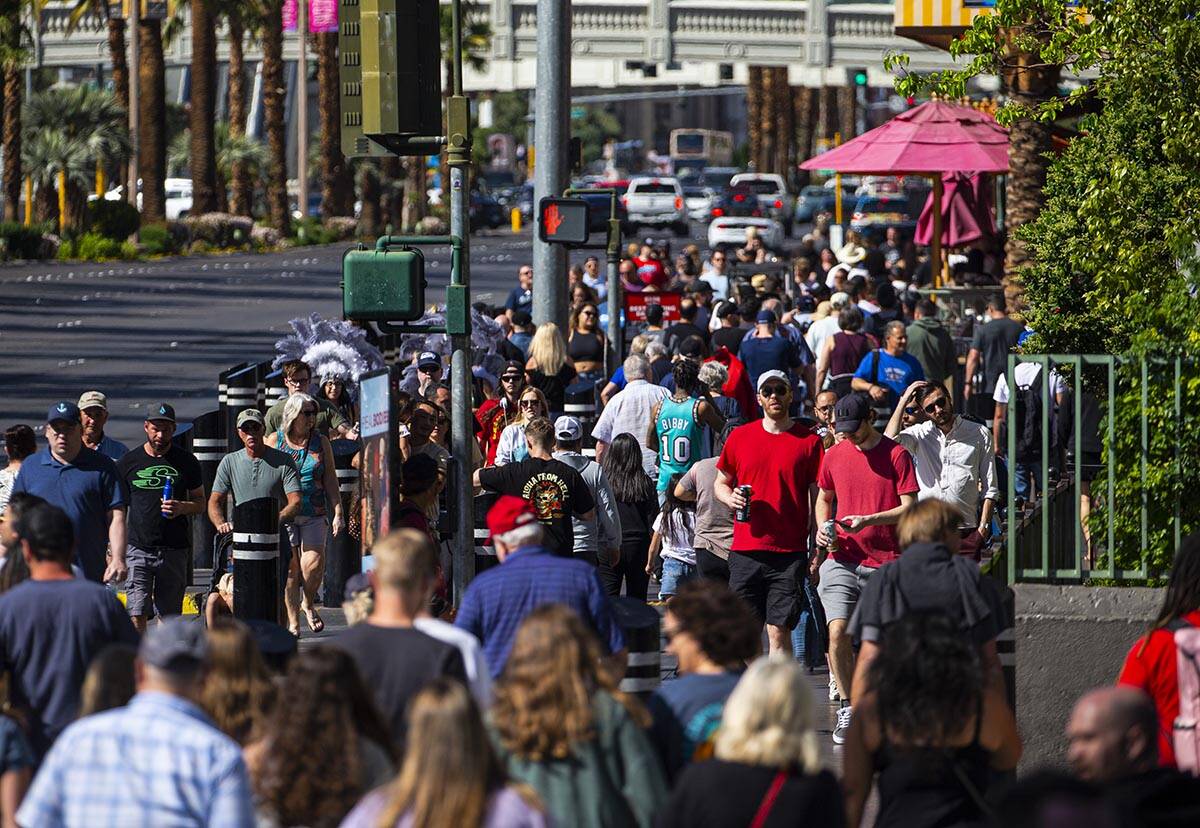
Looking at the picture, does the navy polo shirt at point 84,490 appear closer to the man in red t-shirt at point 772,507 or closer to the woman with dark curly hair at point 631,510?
the woman with dark curly hair at point 631,510

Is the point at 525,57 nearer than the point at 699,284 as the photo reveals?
No

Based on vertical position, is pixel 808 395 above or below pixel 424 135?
below

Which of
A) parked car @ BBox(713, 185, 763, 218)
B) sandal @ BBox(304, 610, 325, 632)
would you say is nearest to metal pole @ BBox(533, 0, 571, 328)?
sandal @ BBox(304, 610, 325, 632)

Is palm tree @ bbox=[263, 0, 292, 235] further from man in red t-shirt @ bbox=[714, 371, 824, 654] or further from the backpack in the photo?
the backpack

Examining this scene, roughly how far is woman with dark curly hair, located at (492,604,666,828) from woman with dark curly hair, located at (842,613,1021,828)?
2.55ft

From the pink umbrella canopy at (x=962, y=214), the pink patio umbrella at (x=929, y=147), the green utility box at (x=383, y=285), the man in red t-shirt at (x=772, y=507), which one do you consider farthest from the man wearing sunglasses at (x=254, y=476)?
the pink umbrella canopy at (x=962, y=214)

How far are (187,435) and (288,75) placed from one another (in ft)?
355

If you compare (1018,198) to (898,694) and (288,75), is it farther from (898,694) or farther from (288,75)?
(288,75)

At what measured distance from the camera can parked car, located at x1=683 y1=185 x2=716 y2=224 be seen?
247 ft

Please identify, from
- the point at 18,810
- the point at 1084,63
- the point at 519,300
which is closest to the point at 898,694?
the point at 18,810

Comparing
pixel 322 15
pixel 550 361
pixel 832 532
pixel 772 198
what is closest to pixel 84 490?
pixel 832 532

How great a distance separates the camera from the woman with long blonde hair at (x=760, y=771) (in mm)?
5617

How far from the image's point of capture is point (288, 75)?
121 metres

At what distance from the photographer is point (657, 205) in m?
65.3
